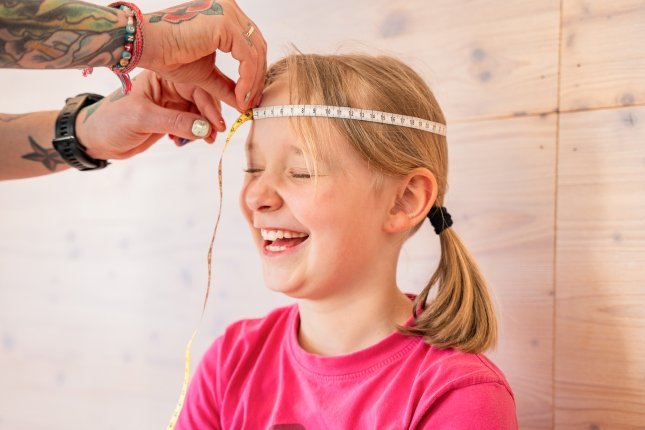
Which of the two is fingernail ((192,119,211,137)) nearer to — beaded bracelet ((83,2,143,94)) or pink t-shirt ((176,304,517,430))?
beaded bracelet ((83,2,143,94))

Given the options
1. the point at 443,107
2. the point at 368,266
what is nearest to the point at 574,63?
the point at 443,107

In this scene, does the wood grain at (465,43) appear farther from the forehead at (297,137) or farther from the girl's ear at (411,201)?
the forehead at (297,137)

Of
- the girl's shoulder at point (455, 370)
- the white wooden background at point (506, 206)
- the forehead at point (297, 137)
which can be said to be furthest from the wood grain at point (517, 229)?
the forehead at point (297, 137)

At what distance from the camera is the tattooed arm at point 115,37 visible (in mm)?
1051

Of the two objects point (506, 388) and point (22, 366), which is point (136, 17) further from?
point (22, 366)

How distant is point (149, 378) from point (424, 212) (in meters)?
1.08

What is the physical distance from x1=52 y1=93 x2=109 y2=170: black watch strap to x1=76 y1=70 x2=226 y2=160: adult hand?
0.04 feet

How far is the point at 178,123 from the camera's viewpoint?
1.31 m

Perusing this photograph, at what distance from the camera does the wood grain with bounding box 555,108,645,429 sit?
50.7 inches

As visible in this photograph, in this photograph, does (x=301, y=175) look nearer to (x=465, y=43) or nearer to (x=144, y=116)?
(x=144, y=116)

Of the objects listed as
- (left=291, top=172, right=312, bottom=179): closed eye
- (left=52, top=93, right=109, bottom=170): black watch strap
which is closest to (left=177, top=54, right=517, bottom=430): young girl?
(left=291, top=172, right=312, bottom=179): closed eye

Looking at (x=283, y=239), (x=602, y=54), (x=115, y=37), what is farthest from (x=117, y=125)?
(x=602, y=54)

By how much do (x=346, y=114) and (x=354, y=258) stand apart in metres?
0.25

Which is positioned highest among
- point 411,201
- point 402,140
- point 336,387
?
point 402,140
